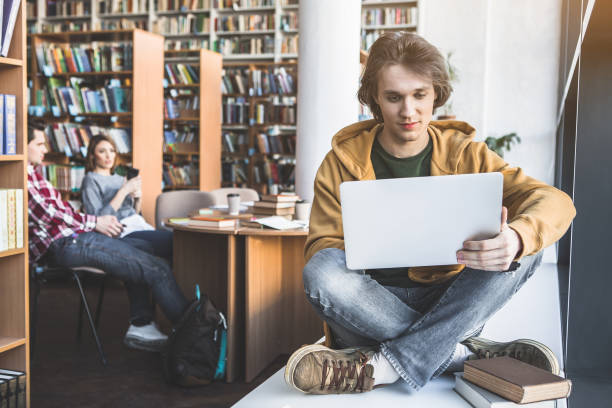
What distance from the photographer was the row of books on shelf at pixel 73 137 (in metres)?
5.34

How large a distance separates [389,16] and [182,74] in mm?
2883

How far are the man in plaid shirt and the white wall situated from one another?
5527mm

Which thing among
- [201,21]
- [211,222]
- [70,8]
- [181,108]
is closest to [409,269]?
[211,222]

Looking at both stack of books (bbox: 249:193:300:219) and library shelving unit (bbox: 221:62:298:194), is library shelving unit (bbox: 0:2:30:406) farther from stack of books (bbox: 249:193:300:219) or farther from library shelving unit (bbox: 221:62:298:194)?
library shelving unit (bbox: 221:62:298:194)

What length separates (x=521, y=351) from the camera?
1.64 m

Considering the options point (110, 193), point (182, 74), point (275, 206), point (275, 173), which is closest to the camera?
point (275, 206)

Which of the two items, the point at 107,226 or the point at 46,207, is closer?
the point at 46,207

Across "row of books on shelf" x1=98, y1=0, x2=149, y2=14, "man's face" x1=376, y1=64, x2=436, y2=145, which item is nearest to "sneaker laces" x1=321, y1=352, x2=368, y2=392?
"man's face" x1=376, y1=64, x2=436, y2=145

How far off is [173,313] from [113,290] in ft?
5.77

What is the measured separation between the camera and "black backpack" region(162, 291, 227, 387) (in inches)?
98.9

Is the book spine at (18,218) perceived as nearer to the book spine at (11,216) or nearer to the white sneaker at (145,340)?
the book spine at (11,216)

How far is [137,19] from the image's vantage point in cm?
860

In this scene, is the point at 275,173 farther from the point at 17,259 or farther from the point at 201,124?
the point at 17,259

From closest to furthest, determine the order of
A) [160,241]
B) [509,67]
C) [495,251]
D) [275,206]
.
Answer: [495,251] < [275,206] < [160,241] < [509,67]
